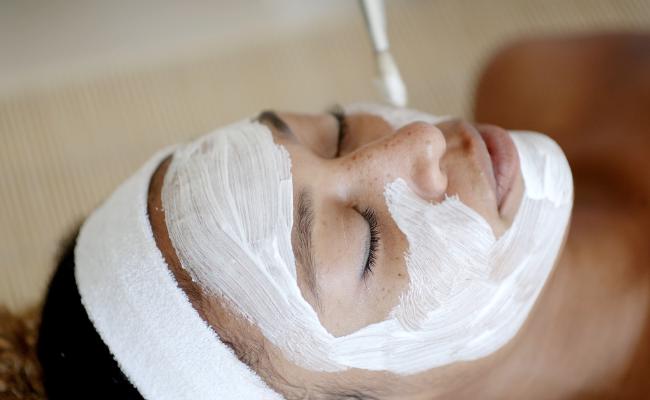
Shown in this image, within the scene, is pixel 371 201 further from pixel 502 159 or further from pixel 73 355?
pixel 73 355

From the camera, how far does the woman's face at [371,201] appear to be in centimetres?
74

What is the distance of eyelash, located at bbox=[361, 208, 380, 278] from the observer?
762 millimetres

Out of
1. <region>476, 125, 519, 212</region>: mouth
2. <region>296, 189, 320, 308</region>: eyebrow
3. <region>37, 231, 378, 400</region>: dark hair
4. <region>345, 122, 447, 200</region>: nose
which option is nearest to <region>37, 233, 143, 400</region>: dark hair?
<region>37, 231, 378, 400</region>: dark hair

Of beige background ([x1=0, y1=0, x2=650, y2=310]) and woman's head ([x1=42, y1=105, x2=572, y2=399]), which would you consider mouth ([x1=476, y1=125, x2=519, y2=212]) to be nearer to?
woman's head ([x1=42, y1=105, x2=572, y2=399])

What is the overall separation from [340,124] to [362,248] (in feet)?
0.86

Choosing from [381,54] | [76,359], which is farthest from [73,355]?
[381,54]

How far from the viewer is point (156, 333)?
0.75 m

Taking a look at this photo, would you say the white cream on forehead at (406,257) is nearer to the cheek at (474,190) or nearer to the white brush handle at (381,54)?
the cheek at (474,190)

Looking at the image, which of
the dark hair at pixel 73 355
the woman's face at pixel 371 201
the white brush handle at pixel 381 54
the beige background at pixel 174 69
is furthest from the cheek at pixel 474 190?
the beige background at pixel 174 69

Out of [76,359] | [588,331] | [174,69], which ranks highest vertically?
[174,69]

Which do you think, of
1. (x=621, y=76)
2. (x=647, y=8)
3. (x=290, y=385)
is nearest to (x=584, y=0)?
(x=647, y=8)

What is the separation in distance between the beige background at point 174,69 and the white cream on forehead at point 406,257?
0.68 meters

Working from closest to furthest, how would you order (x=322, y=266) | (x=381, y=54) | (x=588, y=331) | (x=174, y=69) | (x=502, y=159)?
(x=322, y=266)
(x=502, y=159)
(x=588, y=331)
(x=381, y=54)
(x=174, y=69)

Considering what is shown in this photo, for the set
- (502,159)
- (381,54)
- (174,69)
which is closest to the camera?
(502,159)
